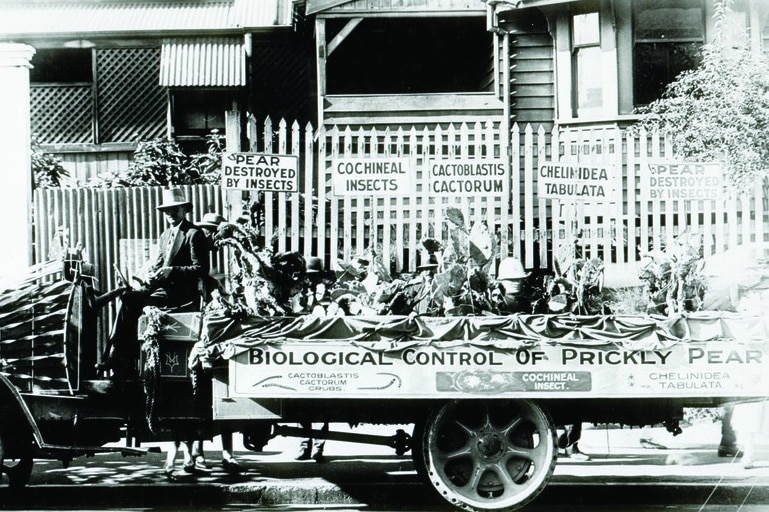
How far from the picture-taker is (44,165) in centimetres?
1551

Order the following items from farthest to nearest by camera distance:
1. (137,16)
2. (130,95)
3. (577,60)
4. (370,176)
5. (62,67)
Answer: (62,67) → (137,16) → (130,95) → (577,60) → (370,176)

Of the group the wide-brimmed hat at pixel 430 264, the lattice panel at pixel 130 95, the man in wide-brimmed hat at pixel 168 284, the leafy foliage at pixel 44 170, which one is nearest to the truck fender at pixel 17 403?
the man in wide-brimmed hat at pixel 168 284

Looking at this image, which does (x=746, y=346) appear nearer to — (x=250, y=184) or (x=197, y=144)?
(x=250, y=184)

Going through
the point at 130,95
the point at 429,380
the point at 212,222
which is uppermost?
the point at 130,95

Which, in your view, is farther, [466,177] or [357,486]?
[466,177]

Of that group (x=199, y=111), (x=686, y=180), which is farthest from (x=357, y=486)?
(x=199, y=111)

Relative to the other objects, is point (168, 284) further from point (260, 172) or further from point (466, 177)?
point (466, 177)

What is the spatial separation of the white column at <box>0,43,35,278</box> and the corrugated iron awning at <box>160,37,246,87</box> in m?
6.26

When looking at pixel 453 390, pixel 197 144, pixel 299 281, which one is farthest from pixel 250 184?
pixel 197 144

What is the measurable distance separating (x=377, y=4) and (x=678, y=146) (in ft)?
19.0

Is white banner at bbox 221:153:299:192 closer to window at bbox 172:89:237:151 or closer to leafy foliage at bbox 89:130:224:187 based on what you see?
leafy foliage at bbox 89:130:224:187

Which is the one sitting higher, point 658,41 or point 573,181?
point 658,41

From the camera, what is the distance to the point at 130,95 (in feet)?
60.8

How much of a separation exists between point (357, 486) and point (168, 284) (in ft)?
6.88
